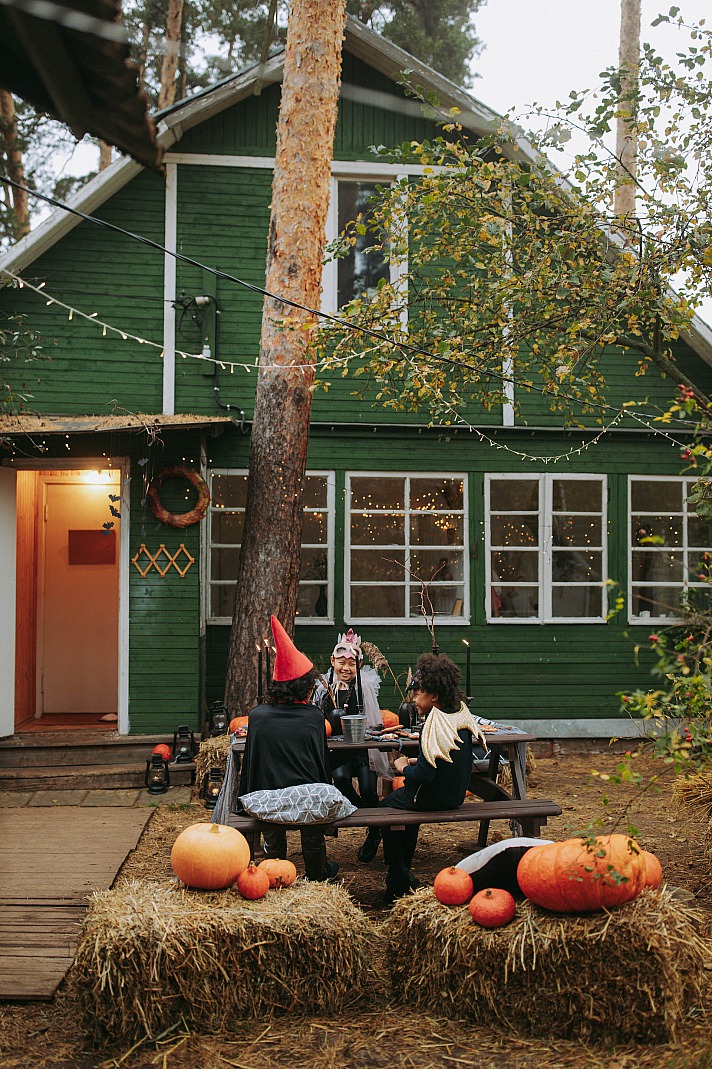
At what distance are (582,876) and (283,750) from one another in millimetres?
1854

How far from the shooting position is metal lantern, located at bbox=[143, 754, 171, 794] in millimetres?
7891

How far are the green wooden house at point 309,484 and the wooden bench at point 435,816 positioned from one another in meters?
4.16

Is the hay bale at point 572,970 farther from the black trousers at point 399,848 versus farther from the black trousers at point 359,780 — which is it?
the black trousers at point 359,780

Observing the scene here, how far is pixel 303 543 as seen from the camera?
983 centimetres

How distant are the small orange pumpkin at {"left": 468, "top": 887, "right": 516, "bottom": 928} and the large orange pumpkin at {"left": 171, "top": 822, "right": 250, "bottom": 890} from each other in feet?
3.40

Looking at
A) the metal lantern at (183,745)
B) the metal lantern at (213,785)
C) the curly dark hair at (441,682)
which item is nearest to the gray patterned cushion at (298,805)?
the curly dark hair at (441,682)

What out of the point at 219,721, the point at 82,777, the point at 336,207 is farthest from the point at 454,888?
the point at 336,207

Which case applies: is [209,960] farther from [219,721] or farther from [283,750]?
[219,721]

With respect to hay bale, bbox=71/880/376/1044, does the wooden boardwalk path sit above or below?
below

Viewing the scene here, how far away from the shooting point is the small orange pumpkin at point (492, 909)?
149 inches

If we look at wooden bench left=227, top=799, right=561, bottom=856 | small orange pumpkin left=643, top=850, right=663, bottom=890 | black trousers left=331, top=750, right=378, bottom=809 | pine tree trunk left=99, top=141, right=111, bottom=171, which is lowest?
black trousers left=331, top=750, right=378, bottom=809

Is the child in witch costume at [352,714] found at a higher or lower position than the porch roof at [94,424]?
lower

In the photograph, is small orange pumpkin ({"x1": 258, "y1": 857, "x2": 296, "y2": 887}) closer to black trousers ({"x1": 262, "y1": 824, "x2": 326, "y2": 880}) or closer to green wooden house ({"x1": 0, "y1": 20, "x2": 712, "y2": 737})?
black trousers ({"x1": 262, "y1": 824, "x2": 326, "y2": 880})

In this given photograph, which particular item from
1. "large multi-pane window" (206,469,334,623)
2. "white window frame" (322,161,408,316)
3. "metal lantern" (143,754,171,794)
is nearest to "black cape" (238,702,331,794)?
"metal lantern" (143,754,171,794)
